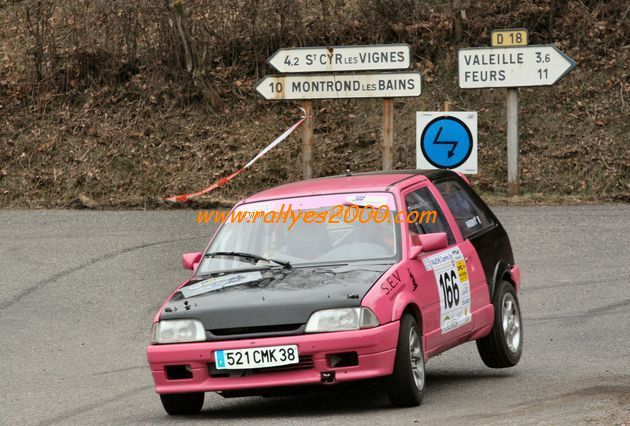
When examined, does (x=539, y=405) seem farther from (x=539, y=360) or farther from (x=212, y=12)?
(x=212, y=12)

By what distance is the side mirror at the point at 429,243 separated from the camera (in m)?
8.77

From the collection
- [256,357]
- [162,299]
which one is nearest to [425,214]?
[256,357]

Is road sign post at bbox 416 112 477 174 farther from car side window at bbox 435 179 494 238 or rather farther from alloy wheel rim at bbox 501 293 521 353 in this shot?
alloy wheel rim at bbox 501 293 521 353

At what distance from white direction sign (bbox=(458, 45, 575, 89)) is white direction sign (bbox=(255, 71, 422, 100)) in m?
1.21

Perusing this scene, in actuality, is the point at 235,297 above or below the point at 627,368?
above

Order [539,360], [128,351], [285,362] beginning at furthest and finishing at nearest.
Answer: [128,351] → [539,360] → [285,362]

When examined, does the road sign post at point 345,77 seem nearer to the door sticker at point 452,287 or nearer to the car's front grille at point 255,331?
the door sticker at point 452,287

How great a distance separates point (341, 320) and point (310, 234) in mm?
1312

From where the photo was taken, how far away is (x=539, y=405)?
26.3 feet

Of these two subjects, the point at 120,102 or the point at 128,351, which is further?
the point at 120,102

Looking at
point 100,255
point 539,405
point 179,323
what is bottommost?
point 100,255

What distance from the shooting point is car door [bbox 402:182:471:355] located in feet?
28.8

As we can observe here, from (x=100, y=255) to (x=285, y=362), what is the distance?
362 inches

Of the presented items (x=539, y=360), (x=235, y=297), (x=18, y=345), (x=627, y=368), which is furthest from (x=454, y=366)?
(x=18, y=345)
